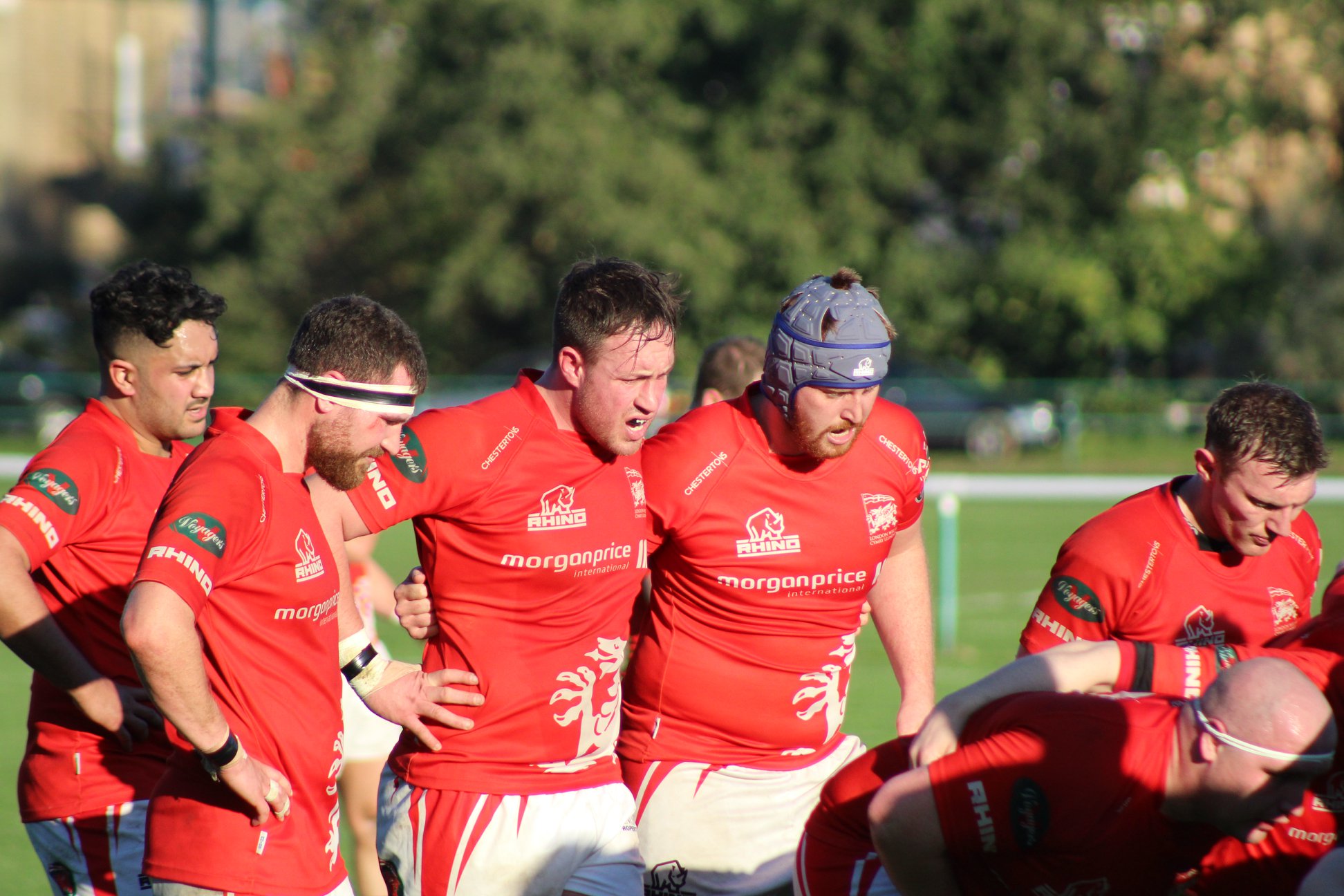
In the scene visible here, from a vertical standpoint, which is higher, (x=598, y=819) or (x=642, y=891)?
(x=598, y=819)

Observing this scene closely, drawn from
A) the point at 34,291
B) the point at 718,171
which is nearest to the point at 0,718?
the point at 718,171

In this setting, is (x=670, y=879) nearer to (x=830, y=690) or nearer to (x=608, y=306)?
(x=830, y=690)

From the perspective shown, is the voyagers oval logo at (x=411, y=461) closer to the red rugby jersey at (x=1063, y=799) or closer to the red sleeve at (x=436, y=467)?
the red sleeve at (x=436, y=467)

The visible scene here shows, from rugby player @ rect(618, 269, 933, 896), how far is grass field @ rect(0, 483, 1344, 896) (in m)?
3.63

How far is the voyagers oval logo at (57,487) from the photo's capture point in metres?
4.11

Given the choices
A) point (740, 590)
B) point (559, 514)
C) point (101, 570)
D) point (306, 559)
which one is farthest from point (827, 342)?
point (101, 570)

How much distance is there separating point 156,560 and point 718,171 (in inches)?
1214

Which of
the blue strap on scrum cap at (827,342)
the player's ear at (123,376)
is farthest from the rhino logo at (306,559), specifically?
the blue strap on scrum cap at (827,342)

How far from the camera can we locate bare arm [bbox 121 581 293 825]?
3.18 meters

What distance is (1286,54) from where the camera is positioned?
120 feet

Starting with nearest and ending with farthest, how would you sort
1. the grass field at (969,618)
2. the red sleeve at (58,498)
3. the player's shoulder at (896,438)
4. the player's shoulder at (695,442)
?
the red sleeve at (58,498), the player's shoulder at (695,442), the player's shoulder at (896,438), the grass field at (969,618)

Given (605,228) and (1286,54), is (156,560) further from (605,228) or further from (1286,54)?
(1286,54)

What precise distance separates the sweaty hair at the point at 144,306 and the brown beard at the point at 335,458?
2.96 ft

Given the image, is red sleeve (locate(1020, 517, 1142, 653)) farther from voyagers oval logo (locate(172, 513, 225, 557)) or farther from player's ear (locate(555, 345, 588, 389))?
voyagers oval logo (locate(172, 513, 225, 557))
